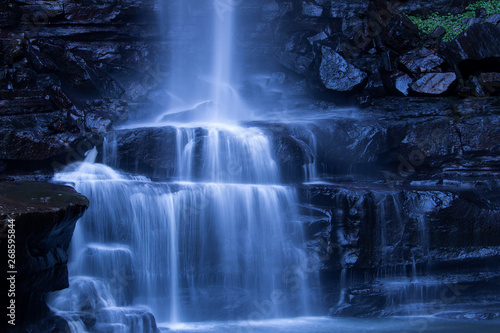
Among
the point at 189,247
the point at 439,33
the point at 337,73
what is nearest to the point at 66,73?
the point at 189,247

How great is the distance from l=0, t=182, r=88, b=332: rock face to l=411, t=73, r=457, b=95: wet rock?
9.47m

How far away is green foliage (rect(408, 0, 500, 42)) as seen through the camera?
14.8 meters

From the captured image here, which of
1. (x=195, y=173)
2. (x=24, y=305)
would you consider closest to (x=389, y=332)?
(x=195, y=173)

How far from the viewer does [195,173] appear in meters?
9.31

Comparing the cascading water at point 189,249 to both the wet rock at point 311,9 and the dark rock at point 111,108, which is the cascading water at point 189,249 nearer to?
the dark rock at point 111,108

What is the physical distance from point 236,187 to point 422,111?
573 cm

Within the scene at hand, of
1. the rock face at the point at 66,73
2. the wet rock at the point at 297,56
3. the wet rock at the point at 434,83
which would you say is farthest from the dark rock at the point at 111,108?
the wet rock at the point at 434,83

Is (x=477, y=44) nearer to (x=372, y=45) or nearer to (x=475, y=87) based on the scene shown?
(x=475, y=87)

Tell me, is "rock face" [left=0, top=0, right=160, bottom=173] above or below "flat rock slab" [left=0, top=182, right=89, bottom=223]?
above

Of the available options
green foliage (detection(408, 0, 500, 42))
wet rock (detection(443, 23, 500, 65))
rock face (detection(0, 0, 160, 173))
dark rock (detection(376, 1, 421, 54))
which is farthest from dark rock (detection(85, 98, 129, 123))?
green foliage (detection(408, 0, 500, 42))

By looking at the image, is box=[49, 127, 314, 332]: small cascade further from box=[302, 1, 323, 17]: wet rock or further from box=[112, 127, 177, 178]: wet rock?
box=[302, 1, 323, 17]: wet rock

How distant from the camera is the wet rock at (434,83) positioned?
11.8 meters

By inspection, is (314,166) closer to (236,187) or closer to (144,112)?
(236,187)

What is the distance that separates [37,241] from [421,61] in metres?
10.8
